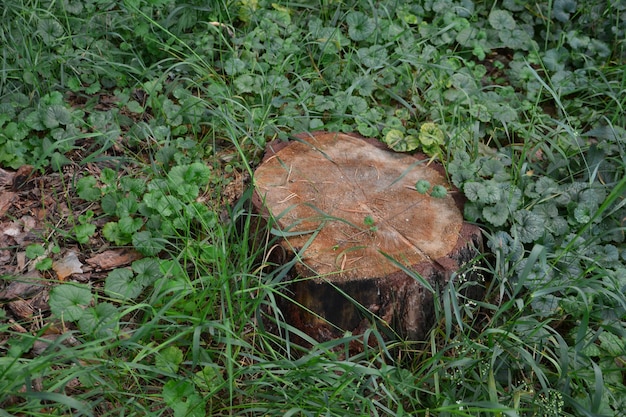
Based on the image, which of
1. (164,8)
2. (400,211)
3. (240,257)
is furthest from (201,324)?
(164,8)

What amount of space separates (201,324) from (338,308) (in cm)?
48

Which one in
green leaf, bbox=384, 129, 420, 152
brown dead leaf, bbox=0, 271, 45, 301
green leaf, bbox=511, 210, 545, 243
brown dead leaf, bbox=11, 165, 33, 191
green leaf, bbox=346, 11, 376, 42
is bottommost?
brown dead leaf, bbox=0, 271, 45, 301

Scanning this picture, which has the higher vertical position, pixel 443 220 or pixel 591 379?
pixel 443 220

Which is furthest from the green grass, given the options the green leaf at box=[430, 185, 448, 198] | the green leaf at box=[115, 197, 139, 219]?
the green leaf at box=[430, 185, 448, 198]

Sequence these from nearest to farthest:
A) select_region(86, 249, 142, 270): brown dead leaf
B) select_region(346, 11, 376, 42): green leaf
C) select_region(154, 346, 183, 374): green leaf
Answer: select_region(154, 346, 183, 374): green leaf < select_region(86, 249, 142, 270): brown dead leaf < select_region(346, 11, 376, 42): green leaf

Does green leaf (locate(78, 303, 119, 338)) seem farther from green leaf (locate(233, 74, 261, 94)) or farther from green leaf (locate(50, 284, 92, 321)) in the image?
green leaf (locate(233, 74, 261, 94))

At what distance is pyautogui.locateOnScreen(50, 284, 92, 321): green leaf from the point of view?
2225 millimetres

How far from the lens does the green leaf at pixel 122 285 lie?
7.79 feet

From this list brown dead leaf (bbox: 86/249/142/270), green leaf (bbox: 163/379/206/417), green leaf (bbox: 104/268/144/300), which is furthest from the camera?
brown dead leaf (bbox: 86/249/142/270)

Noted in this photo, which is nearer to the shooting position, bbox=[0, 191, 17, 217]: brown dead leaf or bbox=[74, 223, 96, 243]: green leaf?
bbox=[74, 223, 96, 243]: green leaf

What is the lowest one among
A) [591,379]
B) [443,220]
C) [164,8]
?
[591,379]

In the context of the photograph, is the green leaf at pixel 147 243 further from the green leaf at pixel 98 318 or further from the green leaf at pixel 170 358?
the green leaf at pixel 170 358

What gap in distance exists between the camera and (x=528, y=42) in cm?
361

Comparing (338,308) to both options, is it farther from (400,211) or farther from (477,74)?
(477,74)
